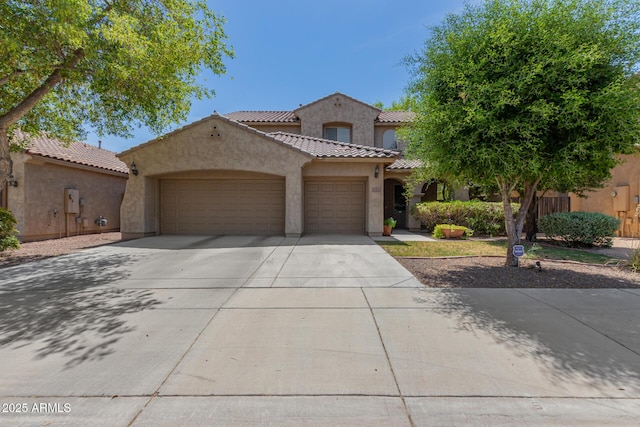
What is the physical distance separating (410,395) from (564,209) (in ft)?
57.4

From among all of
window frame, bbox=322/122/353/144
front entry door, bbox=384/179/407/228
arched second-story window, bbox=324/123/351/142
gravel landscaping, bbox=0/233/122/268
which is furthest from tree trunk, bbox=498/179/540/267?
arched second-story window, bbox=324/123/351/142

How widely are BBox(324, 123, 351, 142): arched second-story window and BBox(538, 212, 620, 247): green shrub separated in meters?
11.9

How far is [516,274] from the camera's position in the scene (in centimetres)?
635

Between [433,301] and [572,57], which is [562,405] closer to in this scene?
[433,301]

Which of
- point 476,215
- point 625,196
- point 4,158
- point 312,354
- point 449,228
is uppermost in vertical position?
point 4,158

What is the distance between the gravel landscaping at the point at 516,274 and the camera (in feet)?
18.7

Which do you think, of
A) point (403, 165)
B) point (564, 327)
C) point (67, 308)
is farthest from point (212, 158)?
point (564, 327)

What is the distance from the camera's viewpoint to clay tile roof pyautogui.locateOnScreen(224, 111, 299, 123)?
19156 mm

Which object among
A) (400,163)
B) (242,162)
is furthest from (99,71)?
(400,163)

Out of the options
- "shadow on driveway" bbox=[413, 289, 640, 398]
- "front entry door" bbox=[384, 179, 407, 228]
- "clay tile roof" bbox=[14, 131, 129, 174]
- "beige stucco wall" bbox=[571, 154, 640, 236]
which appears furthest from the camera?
"front entry door" bbox=[384, 179, 407, 228]

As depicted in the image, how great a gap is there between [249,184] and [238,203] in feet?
3.18

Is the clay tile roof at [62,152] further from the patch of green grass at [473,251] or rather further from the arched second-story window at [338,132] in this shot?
the patch of green grass at [473,251]

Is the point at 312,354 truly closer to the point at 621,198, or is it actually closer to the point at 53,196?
the point at 53,196

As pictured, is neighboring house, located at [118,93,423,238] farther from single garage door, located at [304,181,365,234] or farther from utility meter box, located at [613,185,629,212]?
utility meter box, located at [613,185,629,212]
